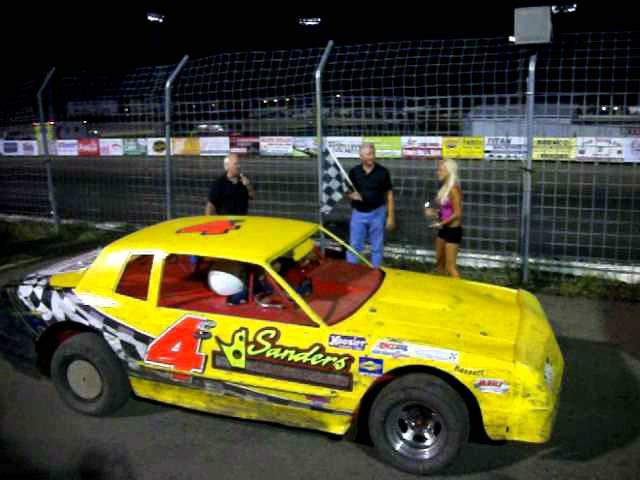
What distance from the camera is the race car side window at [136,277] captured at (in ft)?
14.3

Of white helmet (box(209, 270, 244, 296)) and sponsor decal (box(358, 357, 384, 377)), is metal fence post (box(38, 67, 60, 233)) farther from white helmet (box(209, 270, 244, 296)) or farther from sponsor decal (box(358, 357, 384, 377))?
sponsor decal (box(358, 357, 384, 377))

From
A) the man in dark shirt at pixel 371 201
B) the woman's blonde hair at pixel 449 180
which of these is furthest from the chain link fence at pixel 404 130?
the woman's blonde hair at pixel 449 180

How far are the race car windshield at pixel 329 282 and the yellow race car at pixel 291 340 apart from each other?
0.5 inches

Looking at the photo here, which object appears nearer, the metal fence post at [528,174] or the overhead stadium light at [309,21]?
the metal fence post at [528,174]

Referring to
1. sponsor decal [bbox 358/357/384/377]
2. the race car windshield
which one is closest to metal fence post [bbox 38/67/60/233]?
the race car windshield

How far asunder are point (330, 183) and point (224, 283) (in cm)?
382

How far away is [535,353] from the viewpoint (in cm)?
383

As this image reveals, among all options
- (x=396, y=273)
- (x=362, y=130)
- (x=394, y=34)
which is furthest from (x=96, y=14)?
(x=396, y=273)

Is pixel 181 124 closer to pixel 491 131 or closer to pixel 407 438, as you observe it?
pixel 491 131

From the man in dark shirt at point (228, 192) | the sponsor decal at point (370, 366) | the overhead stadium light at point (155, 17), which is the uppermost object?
the overhead stadium light at point (155, 17)

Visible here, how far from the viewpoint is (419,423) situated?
12.4ft

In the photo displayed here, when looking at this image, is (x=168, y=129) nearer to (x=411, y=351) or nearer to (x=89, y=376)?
(x=89, y=376)

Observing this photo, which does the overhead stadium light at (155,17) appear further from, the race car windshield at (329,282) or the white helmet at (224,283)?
the white helmet at (224,283)

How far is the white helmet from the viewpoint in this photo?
4.22m
